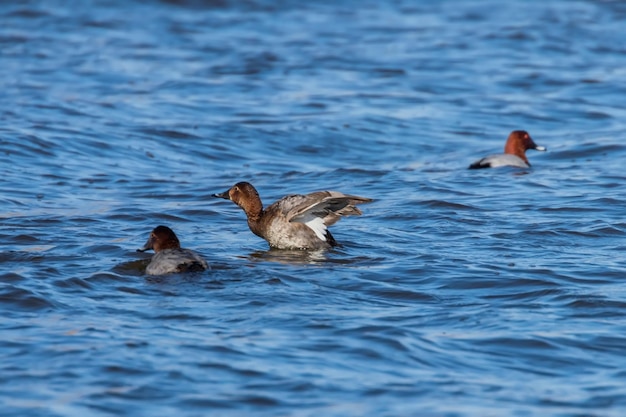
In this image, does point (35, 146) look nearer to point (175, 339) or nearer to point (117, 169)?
point (117, 169)

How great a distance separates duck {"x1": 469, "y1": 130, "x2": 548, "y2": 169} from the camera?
13.8m

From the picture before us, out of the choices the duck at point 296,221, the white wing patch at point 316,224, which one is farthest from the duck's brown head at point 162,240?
the white wing patch at point 316,224

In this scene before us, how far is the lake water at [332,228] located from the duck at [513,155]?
12cm

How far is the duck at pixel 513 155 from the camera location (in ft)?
45.4

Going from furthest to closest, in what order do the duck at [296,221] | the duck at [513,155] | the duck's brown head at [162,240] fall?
the duck at [513,155] < the duck at [296,221] < the duck's brown head at [162,240]

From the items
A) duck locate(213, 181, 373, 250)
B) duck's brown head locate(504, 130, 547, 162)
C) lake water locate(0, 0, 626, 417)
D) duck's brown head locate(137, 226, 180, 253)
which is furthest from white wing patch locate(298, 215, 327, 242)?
duck's brown head locate(504, 130, 547, 162)

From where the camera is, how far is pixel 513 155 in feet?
46.7

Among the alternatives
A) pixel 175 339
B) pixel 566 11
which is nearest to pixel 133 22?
pixel 566 11

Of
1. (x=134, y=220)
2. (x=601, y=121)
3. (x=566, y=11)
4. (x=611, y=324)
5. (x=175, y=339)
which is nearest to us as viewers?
(x=175, y=339)

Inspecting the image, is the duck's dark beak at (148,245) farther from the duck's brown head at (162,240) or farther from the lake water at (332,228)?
the lake water at (332,228)

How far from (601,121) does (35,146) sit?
28.6ft

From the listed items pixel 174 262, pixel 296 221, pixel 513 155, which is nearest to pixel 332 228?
pixel 296 221

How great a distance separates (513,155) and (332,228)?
164 inches

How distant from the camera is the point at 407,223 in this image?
10789 millimetres
